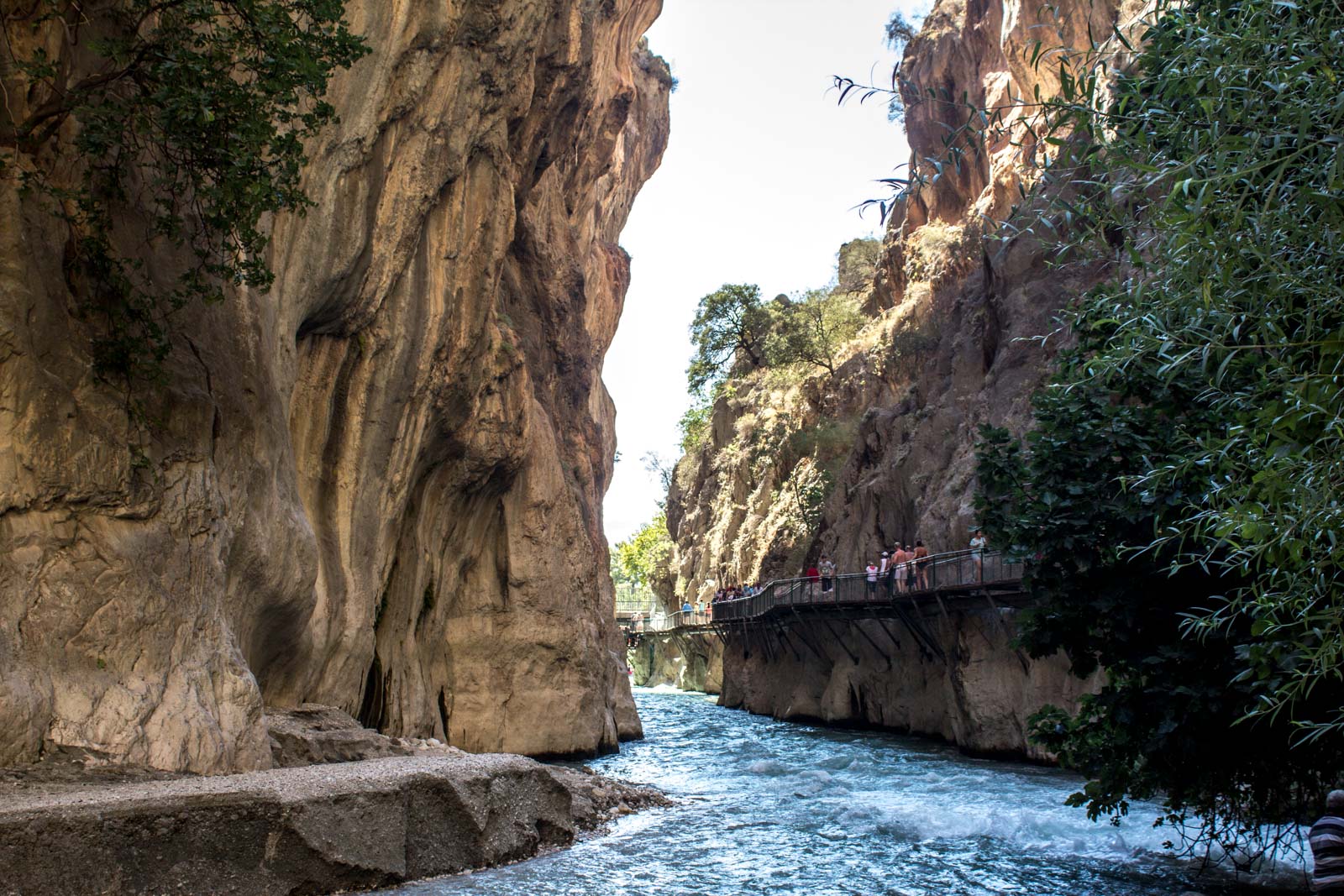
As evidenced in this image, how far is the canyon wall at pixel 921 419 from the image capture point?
88.3ft

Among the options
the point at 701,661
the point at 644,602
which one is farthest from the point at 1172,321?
the point at 644,602

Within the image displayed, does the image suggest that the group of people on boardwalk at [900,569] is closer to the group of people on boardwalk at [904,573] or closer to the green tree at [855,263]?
the group of people on boardwalk at [904,573]

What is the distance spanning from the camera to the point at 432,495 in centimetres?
2302

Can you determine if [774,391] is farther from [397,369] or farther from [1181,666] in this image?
[1181,666]

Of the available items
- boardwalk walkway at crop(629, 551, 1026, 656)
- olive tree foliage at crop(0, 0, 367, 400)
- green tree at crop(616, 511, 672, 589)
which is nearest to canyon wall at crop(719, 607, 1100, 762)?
boardwalk walkway at crop(629, 551, 1026, 656)

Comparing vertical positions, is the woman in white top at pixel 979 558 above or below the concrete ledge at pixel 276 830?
above

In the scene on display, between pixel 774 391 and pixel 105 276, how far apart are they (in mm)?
47014

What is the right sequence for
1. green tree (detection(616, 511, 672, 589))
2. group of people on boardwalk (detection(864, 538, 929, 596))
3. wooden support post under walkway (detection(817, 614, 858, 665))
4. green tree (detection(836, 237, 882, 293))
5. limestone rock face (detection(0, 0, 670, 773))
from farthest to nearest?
green tree (detection(616, 511, 672, 589)) < green tree (detection(836, 237, 882, 293)) < wooden support post under walkway (detection(817, 614, 858, 665)) < group of people on boardwalk (detection(864, 538, 929, 596)) < limestone rock face (detection(0, 0, 670, 773))

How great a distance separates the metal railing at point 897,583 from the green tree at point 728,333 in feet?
73.4

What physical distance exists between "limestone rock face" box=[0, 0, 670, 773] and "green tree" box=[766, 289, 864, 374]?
760 inches

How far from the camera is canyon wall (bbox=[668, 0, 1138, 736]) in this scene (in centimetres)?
2693

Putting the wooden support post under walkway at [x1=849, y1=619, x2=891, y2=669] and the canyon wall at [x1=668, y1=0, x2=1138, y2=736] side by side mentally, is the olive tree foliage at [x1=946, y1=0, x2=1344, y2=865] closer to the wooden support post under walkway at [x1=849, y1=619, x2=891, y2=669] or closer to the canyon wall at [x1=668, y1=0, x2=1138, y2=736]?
the canyon wall at [x1=668, y1=0, x2=1138, y2=736]

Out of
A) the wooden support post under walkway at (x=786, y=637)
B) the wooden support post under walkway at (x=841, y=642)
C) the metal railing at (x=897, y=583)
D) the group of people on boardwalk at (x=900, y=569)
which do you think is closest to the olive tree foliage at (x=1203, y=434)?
the metal railing at (x=897, y=583)

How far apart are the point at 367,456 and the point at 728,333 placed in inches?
1735
